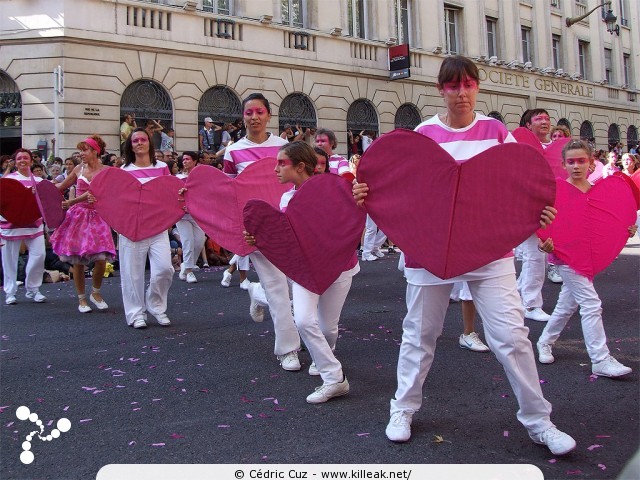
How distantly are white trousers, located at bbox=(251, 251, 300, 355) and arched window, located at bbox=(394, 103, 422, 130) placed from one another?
20.5 meters

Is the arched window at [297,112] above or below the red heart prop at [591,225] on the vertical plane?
above

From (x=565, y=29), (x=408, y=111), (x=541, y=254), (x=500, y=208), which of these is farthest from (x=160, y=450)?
(x=565, y=29)

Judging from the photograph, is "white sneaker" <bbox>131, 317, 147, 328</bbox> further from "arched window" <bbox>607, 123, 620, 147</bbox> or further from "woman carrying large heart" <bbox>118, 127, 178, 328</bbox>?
"arched window" <bbox>607, 123, 620, 147</bbox>

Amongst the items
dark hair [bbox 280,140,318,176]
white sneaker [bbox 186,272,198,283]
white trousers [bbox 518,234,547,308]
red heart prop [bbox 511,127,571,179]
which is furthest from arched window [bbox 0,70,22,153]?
dark hair [bbox 280,140,318,176]

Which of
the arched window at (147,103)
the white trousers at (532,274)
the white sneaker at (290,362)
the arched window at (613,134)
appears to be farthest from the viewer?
the arched window at (613,134)

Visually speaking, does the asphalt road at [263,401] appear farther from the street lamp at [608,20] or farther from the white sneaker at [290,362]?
the street lamp at [608,20]

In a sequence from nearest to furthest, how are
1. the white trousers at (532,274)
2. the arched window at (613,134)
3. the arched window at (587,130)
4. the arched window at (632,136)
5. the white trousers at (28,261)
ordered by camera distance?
the white trousers at (532,274)
the white trousers at (28,261)
the arched window at (587,130)
the arched window at (613,134)
the arched window at (632,136)

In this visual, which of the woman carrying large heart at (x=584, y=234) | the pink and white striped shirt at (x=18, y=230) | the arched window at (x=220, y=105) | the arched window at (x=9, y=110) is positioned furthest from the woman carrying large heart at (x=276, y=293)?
the arched window at (x=220, y=105)

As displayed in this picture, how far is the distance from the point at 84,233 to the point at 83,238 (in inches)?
2.6

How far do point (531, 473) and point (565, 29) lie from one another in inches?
1330

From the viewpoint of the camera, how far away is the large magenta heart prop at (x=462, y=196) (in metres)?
3.39

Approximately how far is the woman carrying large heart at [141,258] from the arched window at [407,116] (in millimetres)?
18730

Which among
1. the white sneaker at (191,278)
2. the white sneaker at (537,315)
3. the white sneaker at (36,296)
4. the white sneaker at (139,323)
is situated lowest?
the white sneaker at (537,315)

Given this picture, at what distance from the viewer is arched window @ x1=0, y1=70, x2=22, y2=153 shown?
57.0 ft
